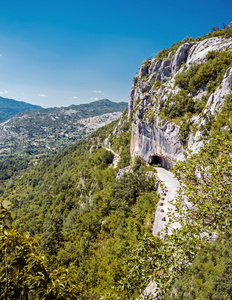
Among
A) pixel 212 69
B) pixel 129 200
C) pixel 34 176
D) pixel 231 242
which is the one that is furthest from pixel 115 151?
pixel 34 176

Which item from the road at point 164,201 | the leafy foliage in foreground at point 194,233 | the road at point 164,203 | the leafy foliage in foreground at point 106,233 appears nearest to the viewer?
the leafy foliage in foreground at point 194,233

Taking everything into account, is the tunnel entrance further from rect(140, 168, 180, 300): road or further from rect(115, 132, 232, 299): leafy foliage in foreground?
rect(115, 132, 232, 299): leafy foliage in foreground

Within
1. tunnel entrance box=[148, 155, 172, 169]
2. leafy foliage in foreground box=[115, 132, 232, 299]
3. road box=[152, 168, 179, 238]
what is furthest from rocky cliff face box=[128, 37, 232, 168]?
leafy foliage in foreground box=[115, 132, 232, 299]

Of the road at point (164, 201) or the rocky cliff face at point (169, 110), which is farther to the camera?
the rocky cliff face at point (169, 110)

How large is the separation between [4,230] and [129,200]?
30.9m

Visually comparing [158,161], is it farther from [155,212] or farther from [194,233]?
[194,233]

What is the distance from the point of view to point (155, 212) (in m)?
23.0

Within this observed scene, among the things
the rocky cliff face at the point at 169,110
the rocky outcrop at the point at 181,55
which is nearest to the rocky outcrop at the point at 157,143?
the rocky cliff face at the point at 169,110

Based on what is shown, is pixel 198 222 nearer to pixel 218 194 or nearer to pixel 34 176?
pixel 218 194

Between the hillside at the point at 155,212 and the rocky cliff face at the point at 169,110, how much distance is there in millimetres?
257

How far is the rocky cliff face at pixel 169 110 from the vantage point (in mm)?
24253

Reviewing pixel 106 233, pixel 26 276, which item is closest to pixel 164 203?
→ pixel 106 233

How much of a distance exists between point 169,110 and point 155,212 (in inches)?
996

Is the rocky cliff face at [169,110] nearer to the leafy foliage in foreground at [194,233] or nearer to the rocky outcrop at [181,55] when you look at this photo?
the rocky outcrop at [181,55]
